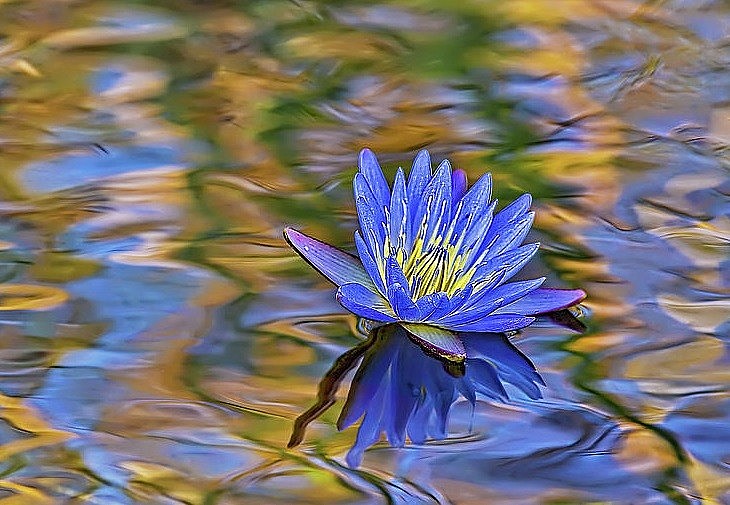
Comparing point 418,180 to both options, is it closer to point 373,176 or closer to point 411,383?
point 373,176

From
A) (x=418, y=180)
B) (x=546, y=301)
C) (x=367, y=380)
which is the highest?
(x=418, y=180)

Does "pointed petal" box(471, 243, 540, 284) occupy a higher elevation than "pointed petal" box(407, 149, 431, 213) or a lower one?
lower

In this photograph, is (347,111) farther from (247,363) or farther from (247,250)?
(247,363)

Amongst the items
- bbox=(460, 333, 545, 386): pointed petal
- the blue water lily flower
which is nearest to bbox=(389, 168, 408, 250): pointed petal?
the blue water lily flower

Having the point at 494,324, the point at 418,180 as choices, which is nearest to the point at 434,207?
the point at 418,180

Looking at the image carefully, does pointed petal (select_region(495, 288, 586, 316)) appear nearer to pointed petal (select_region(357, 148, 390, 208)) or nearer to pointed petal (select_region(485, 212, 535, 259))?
pointed petal (select_region(485, 212, 535, 259))
